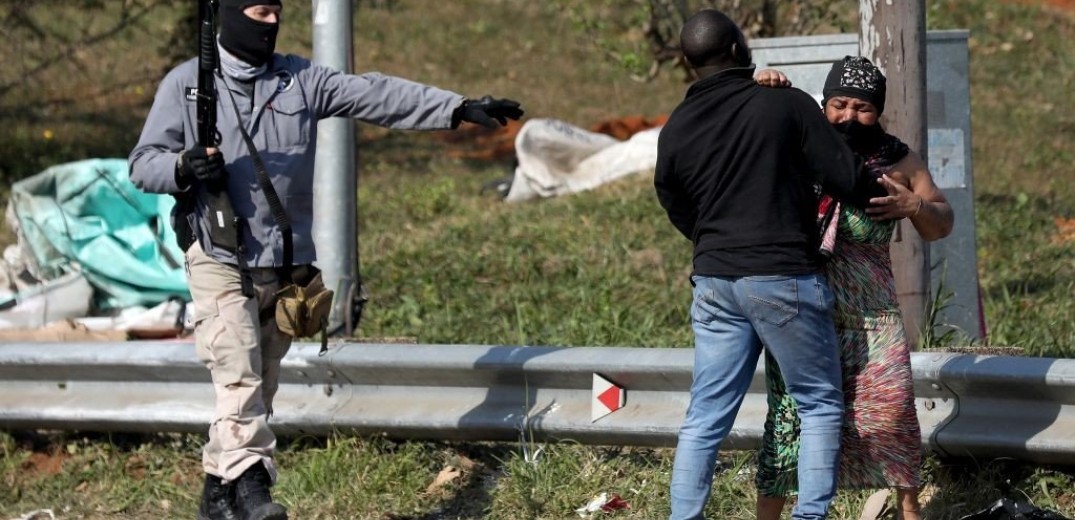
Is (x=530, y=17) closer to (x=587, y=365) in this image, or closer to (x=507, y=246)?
(x=507, y=246)

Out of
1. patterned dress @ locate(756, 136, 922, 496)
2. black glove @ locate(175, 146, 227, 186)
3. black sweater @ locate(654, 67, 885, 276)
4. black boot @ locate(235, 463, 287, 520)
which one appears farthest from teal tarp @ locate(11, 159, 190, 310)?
patterned dress @ locate(756, 136, 922, 496)

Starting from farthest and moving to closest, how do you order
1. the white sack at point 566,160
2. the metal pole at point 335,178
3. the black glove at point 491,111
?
the white sack at point 566,160
the metal pole at point 335,178
the black glove at point 491,111

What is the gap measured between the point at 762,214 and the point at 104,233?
4.91 m

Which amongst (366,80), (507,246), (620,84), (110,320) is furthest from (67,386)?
(620,84)

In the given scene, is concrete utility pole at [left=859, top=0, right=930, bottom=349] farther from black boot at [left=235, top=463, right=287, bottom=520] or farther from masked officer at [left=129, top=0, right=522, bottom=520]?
black boot at [left=235, top=463, right=287, bottom=520]

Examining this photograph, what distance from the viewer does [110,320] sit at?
7.58 m

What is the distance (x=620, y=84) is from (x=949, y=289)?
427 inches

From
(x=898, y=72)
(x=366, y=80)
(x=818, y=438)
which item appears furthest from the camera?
(x=898, y=72)

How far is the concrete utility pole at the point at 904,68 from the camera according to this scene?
5.57 meters

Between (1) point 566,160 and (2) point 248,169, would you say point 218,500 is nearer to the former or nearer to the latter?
(2) point 248,169

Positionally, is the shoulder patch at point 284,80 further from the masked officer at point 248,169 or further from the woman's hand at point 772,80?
the woman's hand at point 772,80

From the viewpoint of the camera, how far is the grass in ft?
17.7

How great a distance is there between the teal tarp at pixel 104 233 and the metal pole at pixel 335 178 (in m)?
1.58

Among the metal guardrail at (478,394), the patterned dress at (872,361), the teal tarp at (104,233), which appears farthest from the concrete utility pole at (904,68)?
the teal tarp at (104,233)
